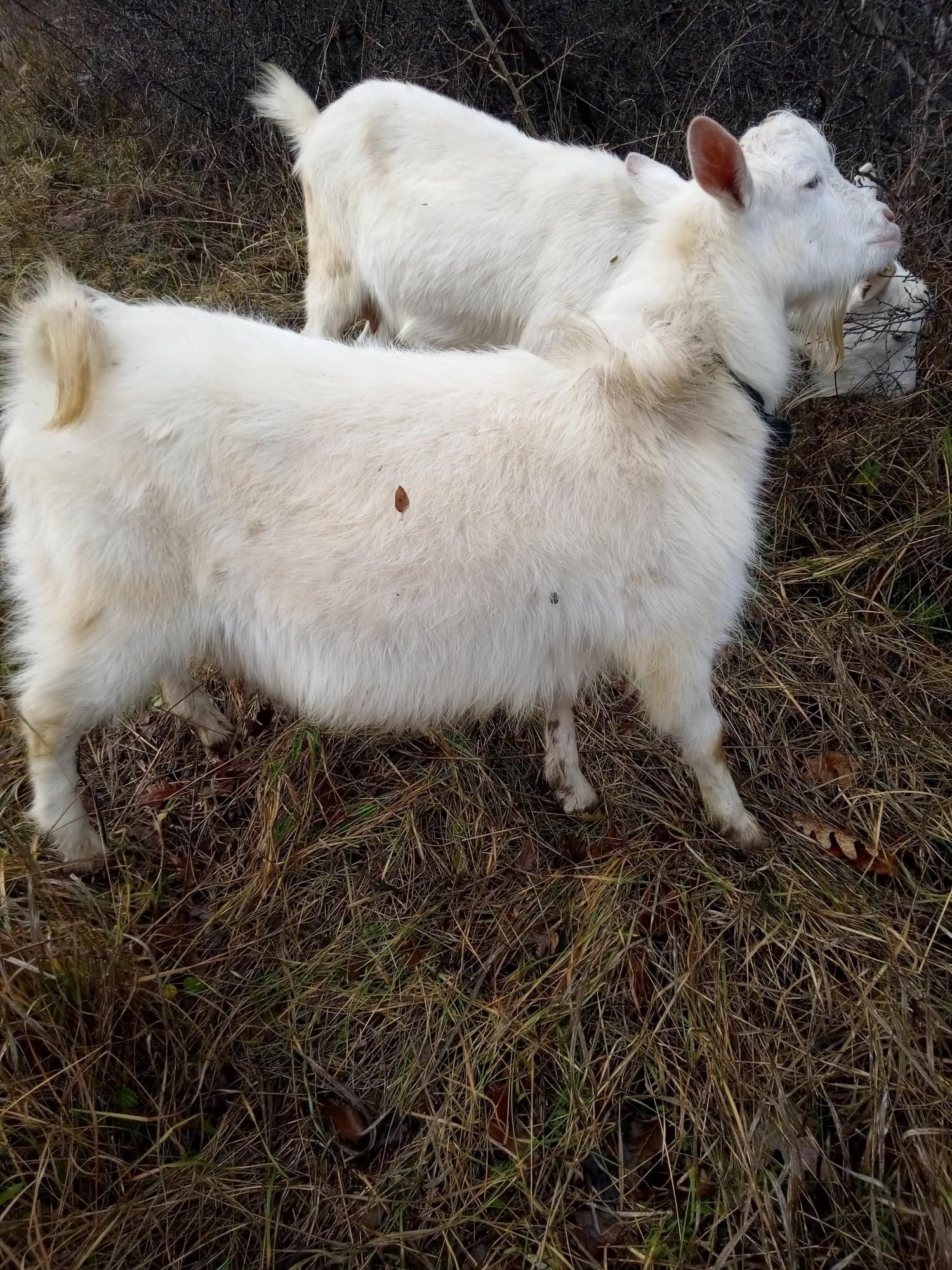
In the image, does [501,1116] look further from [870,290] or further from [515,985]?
[870,290]

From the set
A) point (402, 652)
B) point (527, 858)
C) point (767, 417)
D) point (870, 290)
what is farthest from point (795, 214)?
point (527, 858)

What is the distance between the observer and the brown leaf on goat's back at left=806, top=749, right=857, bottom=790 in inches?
109

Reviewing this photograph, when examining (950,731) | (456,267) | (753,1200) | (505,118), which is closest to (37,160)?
(505,118)

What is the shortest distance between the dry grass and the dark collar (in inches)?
39.9

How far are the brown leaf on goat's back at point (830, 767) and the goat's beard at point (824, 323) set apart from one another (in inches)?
54.2

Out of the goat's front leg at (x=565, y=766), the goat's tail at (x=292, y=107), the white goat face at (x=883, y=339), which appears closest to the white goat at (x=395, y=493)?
the goat's front leg at (x=565, y=766)

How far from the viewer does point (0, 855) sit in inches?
80.2

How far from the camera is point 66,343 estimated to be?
188 cm

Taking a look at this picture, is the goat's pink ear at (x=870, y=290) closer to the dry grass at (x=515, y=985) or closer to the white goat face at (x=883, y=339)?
the white goat face at (x=883, y=339)

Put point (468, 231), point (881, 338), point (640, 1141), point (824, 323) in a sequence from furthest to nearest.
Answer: point (468, 231) < point (881, 338) < point (824, 323) < point (640, 1141)

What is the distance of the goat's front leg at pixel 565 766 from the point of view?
2738 millimetres

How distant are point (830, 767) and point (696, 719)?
796mm

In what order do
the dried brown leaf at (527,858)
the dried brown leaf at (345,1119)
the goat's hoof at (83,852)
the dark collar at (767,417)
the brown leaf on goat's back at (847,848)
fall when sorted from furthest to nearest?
the dried brown leaf at (527,858) → the brown leaf on goat's back at (847,848) → the goat's hoof at (83,852) → the dark collar at (767,417) → the dried brown leaf at (345,1119)

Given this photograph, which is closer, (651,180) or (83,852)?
(83,852)
